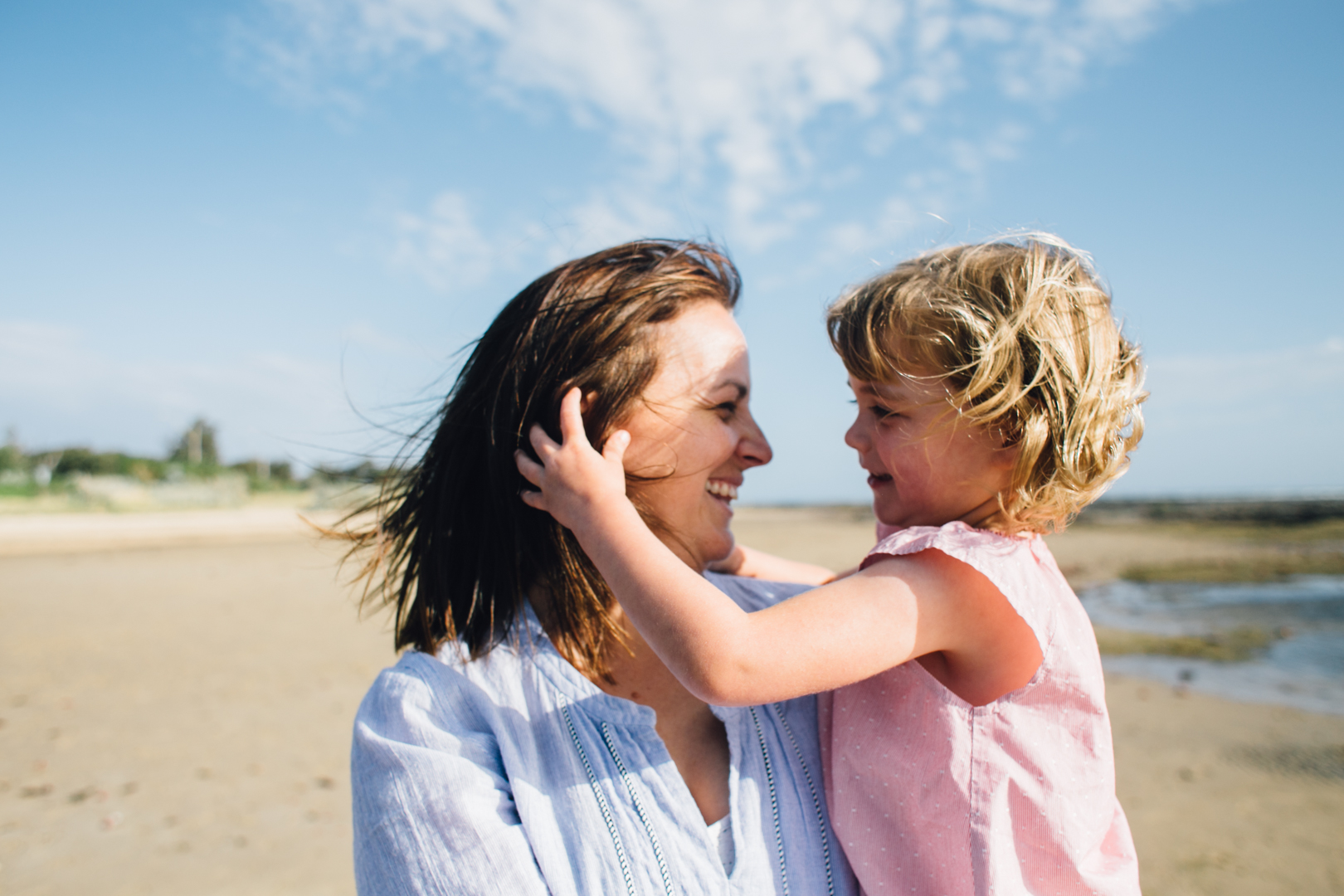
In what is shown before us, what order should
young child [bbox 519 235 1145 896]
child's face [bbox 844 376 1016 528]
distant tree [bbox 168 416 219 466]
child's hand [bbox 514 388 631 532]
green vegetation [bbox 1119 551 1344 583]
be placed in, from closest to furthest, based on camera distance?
young child [bbox 519 235 1145 896], child's hand [bbox 514 388 631 532], child's face [bbox 844 376 1016 528], green vegetation [bbox 1119 551 1344 583], distant tree [bbox 168 416 219 466]

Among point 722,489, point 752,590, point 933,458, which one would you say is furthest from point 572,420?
point 933,458

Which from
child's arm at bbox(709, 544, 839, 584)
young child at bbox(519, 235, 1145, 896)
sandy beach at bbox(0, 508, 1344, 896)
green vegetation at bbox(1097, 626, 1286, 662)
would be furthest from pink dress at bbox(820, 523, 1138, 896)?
A: green vegetation at bbox(1097, 626, 1286, 662)

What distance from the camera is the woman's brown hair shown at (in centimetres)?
176

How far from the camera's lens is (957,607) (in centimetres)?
149

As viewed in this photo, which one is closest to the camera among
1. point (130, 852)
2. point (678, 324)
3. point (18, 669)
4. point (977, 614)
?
point (977, 614)

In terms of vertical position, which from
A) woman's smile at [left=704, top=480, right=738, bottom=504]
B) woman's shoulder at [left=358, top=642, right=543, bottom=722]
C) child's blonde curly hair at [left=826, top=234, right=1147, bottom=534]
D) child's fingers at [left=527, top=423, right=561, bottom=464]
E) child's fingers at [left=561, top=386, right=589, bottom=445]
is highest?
child's blonde curly hair at [left=826, top=234, right=1147, bottom=534]

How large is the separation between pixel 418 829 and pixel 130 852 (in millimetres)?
4595

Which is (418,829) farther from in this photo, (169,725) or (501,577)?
(169,725)

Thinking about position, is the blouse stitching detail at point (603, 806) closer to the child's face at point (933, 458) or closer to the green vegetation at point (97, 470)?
the child's face at point (933, 458)

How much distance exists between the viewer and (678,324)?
1.89 m

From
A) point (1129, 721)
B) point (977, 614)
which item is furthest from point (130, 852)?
point (1129, 721)

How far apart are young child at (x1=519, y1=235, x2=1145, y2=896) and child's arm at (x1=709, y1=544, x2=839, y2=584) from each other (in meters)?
0.58

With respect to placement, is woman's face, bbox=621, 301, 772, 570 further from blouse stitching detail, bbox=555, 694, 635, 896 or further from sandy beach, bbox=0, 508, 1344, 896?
sandy beach, bbox=0, 508, 1344, 896

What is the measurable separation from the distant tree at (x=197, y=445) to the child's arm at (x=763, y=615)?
60500 millimetres
